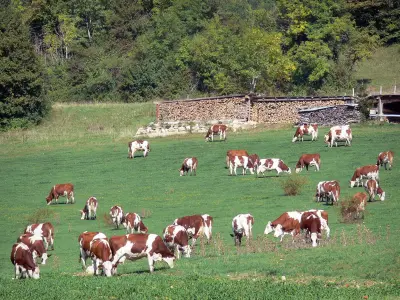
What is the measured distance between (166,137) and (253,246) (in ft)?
132

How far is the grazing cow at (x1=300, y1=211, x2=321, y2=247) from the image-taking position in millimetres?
29609

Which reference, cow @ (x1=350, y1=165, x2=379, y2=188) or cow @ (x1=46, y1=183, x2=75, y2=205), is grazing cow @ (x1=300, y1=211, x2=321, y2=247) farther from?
cow @ (x1=46, y1=183, x2=75, y2=205)

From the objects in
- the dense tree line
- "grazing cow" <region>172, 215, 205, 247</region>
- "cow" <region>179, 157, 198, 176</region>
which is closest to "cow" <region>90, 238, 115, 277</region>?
"grazing cow" <region>172, 215, 205, 247</region>

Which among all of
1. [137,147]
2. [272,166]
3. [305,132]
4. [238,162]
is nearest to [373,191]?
[272,166]

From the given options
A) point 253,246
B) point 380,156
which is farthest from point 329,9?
point 253,246

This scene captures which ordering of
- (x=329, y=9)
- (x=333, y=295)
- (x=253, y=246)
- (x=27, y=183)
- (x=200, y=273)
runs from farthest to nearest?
(x=329, y=9), (x=27, y=183), (x=253, y=246), (x=200, y=273), (x=333, y=295)

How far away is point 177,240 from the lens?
94.3 ft

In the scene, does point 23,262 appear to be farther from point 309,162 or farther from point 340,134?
point 340,134

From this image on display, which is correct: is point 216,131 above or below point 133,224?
above

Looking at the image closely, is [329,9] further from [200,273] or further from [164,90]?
[200,273]

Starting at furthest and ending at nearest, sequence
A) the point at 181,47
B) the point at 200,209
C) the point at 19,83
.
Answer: the point at 181,47 < the point at 19,83 < the point at 200,209

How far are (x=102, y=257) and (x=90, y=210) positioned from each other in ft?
47.3

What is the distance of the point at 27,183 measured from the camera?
5291cm

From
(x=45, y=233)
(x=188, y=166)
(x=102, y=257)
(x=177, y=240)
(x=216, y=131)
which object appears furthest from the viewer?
(x=216, y=131)
